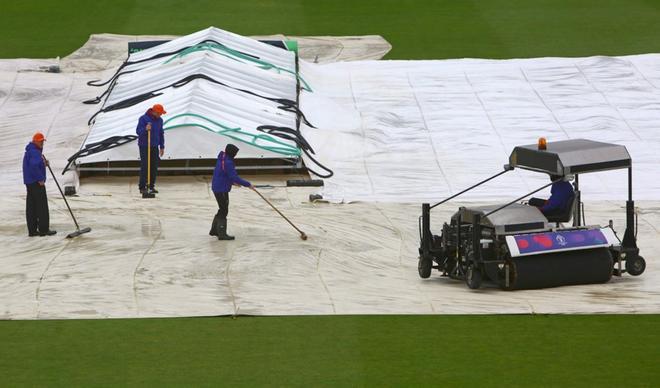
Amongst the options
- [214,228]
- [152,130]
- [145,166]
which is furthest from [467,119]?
[214,228]

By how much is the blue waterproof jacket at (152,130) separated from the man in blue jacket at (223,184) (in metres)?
3.92

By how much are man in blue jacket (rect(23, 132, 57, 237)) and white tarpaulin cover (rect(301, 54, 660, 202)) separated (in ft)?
19.0

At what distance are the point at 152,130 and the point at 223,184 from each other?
408cm

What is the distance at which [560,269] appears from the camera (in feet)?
61.5

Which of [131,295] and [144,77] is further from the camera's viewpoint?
[144,77]

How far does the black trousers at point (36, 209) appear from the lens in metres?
22.0

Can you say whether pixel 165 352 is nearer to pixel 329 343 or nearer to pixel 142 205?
pixel 329 343

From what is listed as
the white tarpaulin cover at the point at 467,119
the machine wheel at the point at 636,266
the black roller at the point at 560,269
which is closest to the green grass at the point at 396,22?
the white tarpaulin cover at the point at 467,119

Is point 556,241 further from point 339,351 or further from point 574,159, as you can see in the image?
point 339,351

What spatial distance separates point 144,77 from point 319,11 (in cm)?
1415

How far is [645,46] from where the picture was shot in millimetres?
40188

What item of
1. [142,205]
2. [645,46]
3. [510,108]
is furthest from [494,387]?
[645,46]

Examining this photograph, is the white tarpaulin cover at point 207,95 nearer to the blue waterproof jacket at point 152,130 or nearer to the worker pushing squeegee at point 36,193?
the blue waterproof jacket at point 152,130

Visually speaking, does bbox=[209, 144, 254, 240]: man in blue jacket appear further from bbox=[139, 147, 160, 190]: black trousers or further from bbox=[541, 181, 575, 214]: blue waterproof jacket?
bbox=[541, 181, 575, 214]: blue waterproof jacket
